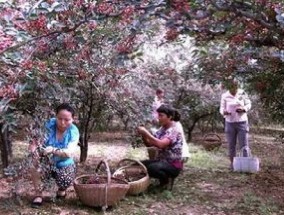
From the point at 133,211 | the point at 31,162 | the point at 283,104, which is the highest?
the point at 283,104

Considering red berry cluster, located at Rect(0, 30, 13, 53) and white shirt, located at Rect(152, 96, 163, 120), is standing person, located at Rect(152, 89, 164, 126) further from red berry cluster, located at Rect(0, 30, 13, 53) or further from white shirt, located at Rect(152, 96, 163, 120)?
red berry cluster, located at Rect(0, 30, 13, 53)

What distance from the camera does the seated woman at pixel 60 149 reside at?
4691 millimetres

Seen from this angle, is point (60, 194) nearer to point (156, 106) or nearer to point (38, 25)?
point (38, 25)

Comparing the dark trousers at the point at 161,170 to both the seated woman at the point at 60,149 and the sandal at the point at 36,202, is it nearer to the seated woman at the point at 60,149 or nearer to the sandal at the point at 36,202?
the seated woman at the point at 60,149

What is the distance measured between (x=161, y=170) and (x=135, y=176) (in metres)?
0.33

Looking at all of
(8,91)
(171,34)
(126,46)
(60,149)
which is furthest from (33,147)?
(171,34)

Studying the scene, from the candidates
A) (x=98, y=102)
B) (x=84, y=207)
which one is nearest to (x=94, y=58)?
(x=98, y=102)

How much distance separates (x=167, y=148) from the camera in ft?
18.4

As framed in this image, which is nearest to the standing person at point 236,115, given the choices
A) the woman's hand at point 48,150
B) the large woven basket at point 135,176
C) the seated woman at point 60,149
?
the large woven basket at point 135,176

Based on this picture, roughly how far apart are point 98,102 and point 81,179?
194cm

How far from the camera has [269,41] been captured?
436cm

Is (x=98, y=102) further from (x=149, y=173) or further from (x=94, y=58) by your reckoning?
(x=149, y=173)

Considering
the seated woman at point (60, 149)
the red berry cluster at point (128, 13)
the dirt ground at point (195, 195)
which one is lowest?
the dirt ground at point (195, 195)

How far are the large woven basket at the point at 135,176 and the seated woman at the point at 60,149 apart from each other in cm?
68
